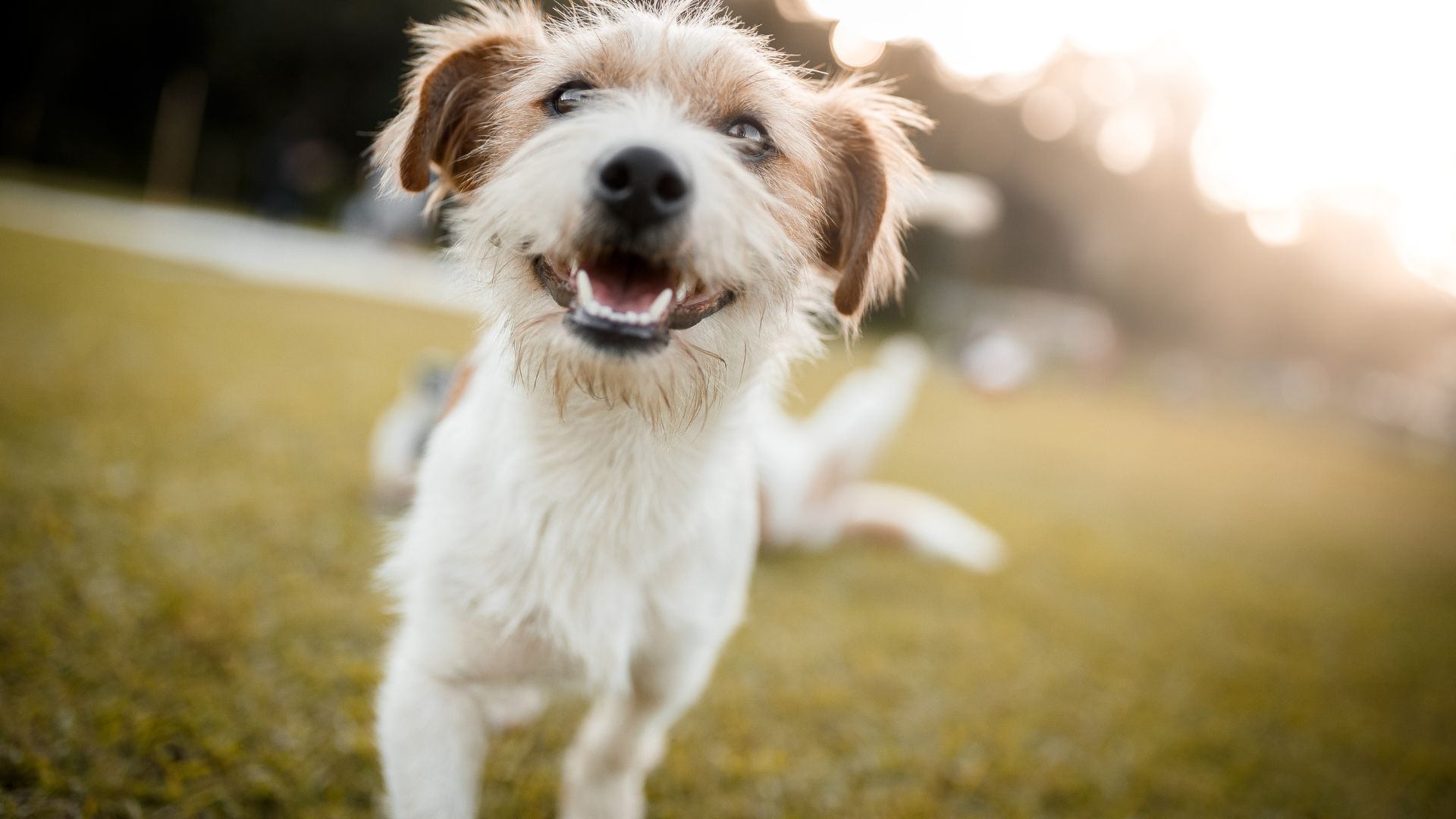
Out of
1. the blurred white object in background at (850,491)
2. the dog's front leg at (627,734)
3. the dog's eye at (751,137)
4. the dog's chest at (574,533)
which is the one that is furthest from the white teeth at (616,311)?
the blurred white object in background at (850,491)

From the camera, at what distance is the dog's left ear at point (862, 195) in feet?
7.78

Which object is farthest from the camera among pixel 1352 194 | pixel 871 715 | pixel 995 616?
pixel 1352 194

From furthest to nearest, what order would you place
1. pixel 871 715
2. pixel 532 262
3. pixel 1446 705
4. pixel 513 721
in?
pixel 1446 705
pixel 871 715
pixel 513 721
pixel 532 262

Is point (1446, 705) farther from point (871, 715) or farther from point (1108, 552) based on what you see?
point (871, 715)

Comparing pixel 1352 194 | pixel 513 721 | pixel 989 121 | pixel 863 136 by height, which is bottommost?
pixel 513 721

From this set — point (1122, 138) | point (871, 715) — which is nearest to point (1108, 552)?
point (871, 715)

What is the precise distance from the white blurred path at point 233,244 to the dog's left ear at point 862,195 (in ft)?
27.5

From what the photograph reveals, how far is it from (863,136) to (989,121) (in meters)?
27.7

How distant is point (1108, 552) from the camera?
7055 millimetres

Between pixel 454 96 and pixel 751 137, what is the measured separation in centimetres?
85

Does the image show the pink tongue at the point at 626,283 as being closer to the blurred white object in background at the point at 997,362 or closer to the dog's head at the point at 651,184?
the dog's head at the point at 651,184

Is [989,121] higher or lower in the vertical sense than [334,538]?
higher

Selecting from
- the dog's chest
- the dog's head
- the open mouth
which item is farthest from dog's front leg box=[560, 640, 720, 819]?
the open mouth

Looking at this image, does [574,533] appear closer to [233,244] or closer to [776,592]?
[776,592]
